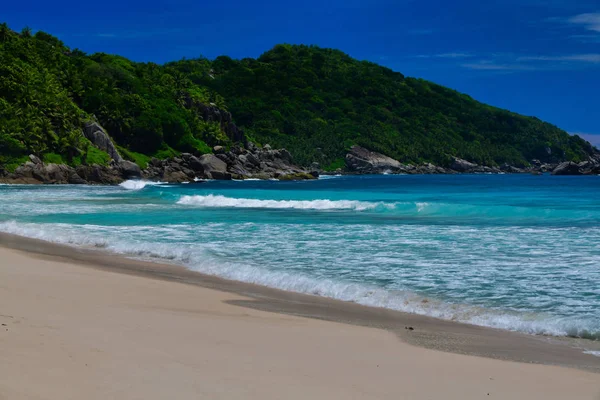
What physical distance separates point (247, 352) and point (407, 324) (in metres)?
2.97

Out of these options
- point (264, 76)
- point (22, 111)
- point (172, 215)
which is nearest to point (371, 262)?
point (172, 215)

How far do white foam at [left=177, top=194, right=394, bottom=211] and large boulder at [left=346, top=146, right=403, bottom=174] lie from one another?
120 m

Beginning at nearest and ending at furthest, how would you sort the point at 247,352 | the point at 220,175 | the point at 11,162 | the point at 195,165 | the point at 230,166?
the point at 247,352
the point at 11,162
the point at 195,165
the point at 220,175
the point at 230,166

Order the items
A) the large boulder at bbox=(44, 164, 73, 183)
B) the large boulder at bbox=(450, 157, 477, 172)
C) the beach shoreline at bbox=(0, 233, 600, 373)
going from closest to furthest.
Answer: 1. the beach shoreline at bbox=(0, 233, 600, 373)
2. the large boulder at bbox=(44, 164, 73, 183)
3. the large boulder at bbox=(450, 157, 477, 172)

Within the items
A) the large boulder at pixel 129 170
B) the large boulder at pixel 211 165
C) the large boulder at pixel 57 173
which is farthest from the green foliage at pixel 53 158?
the large boulder at pixel 211 165

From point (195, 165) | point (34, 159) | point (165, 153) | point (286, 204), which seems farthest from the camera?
point (165, 153)

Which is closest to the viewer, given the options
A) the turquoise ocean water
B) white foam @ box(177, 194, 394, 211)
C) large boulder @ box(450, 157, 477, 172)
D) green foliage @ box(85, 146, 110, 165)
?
the turquoise ocean water

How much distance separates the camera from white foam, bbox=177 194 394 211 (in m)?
35.7

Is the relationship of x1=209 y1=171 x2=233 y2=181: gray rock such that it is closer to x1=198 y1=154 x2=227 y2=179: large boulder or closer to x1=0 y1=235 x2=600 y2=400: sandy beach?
x1=198 y1=154 x2=227 y2=179: large boulder

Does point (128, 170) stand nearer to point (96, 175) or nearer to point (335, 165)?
point (96, 175)

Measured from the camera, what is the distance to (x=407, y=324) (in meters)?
8.30

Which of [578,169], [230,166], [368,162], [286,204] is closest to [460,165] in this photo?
[368,162]

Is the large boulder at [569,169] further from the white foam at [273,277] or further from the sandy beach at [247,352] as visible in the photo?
the sandy beach at [247,352]

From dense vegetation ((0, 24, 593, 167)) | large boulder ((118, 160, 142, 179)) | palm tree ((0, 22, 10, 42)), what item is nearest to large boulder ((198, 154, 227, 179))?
dense vegetation ((0, 24, 593, 167))
